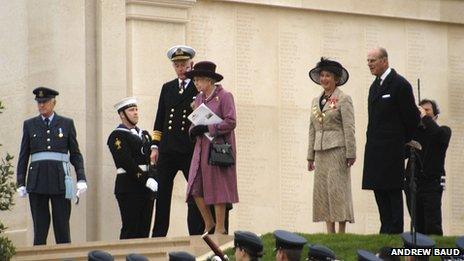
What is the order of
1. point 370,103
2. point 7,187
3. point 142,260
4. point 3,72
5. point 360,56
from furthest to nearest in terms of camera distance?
1. point 360,56
2. point 3,72
3. point 370,103
4. point 7,187
5. point 142,260

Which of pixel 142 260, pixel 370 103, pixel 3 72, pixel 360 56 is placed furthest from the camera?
pixel 360 56

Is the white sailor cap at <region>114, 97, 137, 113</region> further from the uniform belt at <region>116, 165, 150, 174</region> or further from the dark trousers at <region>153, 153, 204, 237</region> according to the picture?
the dark trousers at <region>153, 153, 204, 237</region>

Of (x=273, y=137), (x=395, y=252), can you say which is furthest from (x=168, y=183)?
(x=395, y=252)

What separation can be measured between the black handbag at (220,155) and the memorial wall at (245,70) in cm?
375

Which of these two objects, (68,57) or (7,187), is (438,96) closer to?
(68,57)

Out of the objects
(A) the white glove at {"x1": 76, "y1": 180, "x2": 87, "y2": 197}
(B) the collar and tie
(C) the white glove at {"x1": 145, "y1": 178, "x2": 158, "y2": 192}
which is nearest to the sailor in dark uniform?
(C) the white glove at {"x1": 145, "y1": 178, "x2": 158, "y2": 192}

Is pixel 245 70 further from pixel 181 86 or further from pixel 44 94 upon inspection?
pixel 44 94

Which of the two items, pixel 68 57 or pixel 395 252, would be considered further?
pixel 68 57

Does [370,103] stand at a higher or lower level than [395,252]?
higher

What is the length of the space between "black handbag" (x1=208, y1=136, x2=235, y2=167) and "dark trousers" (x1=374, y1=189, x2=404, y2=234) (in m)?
1.61

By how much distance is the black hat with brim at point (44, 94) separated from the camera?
22547 mm

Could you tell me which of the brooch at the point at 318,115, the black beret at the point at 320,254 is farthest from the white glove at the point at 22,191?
the black beret at the point at 320,254

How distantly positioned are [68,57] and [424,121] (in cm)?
483

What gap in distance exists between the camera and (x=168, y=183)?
2238 cm
